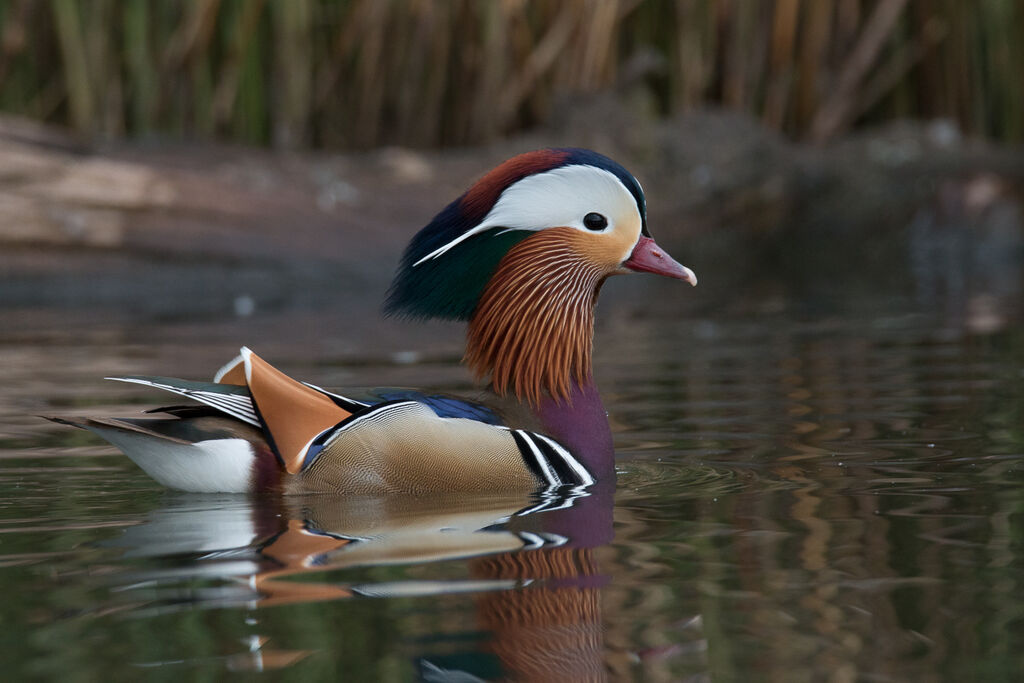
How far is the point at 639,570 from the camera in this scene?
9.37 feet

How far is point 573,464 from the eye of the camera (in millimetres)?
3771

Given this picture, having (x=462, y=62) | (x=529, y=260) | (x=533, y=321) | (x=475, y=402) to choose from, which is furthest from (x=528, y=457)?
(x=462, y=62)

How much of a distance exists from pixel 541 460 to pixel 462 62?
26.6 ft

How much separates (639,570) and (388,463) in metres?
0.91

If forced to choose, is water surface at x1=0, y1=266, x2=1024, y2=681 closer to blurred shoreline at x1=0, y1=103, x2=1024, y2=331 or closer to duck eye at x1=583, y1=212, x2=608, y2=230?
duck eye at x1=583, y1=212, x2=608, y2=230

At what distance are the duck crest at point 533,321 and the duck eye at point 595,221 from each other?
42mm

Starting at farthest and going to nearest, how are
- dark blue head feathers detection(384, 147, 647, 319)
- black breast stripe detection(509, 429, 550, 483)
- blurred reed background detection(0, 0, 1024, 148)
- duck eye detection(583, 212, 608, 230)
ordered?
blurred reed background detection(0, 0, 1024, 148)
duck eye detection(583, 212, 608, 230)
dark blue head feathers detection(384, 147, 647, 319)
black breast stripe detection(509, 429, 550, 483)

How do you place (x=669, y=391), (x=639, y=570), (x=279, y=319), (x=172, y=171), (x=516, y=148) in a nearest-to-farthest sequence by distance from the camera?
(x=639, y=570), (x=669, y=391), (x=279, y=319), (x=172, y=171), (x=516, y=148)

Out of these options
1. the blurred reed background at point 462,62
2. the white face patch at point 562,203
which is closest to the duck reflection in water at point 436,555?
the white face patch at point 562,203

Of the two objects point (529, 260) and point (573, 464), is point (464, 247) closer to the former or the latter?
point (529, 260)

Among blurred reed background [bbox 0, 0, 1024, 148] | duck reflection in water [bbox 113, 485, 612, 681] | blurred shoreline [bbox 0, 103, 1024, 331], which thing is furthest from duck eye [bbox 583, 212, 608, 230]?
blurred reed background [bbox 0, 0, 1024, 148]

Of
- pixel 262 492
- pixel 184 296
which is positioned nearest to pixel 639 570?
pixel 262 492

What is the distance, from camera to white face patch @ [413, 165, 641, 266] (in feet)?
12.6

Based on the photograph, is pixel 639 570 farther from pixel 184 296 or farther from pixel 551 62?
pixel 551 62
